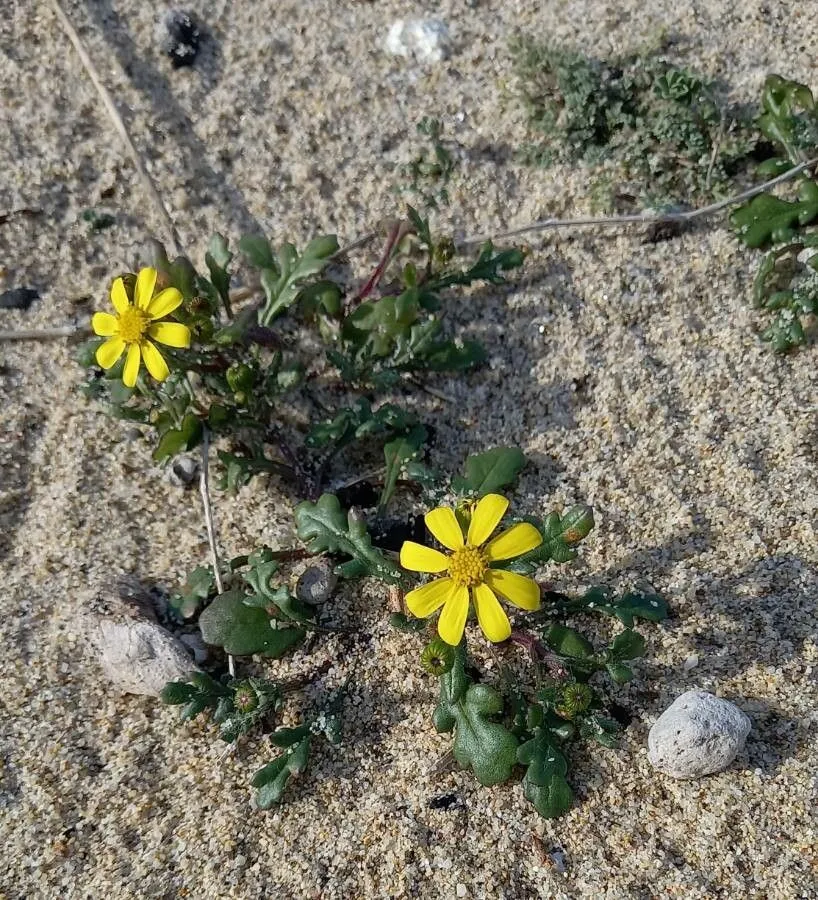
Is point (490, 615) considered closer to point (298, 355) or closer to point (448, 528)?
point (448, 528)

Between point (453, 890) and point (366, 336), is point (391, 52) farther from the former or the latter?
point (453, 890)

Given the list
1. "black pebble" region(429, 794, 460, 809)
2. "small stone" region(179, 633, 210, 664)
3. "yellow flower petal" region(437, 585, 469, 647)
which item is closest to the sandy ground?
"black pebble" region(429, 794, 460, 809)

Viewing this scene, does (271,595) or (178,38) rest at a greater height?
(178,38)

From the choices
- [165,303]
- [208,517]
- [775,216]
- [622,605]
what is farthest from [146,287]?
[775,216]

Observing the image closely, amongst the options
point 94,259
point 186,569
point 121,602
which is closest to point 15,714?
point 121,602

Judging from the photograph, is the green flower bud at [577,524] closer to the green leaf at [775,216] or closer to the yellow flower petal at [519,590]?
the yellow flower petal at [519,590]

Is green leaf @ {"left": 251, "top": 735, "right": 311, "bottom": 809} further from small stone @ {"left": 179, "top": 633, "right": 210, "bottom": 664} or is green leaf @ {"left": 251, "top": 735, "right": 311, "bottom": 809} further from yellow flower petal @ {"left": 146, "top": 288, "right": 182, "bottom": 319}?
yellow flower petal @ {"left": 146, "top": 288, "right": 182, "bottom": 319}

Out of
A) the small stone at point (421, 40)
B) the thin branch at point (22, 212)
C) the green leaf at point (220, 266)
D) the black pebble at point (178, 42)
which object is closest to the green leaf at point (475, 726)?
the green leaf at point (220, 266)

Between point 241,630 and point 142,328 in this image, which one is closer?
point 241,630
